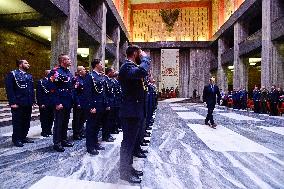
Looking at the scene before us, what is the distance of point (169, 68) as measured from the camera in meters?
34.8

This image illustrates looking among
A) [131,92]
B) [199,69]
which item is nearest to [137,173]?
[131,92]

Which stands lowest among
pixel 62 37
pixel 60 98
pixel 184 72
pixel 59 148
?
pixel 59 148

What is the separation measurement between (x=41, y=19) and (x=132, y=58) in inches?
421

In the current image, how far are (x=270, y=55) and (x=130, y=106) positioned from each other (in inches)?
640

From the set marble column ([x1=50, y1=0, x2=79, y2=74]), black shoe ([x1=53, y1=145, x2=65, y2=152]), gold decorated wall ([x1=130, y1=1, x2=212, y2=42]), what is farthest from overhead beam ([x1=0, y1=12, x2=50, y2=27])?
gold decorated wall ([x1=130, y1=1, x2=212, y2=42])

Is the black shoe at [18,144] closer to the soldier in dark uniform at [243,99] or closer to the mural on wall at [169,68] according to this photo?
the soldier in dark uniform at [243,99]

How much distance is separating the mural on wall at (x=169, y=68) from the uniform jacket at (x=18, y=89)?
2923 centimetres

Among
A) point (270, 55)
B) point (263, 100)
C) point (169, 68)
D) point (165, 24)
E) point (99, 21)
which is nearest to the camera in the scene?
point (263, 100)

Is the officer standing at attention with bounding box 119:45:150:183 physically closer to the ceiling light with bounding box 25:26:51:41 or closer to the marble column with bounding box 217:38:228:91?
the ceiling light with bounding box 25:26:51:41

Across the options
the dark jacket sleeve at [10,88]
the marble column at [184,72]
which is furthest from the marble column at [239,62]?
the dark jacket sleeve at [10,88]

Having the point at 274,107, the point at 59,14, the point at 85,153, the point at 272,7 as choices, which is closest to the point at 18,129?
the point at 85,153

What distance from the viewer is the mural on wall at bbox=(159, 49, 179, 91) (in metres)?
34.3

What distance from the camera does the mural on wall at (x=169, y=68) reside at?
3431 cm

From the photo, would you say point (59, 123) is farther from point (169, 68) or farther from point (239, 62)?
point (169, 68)
